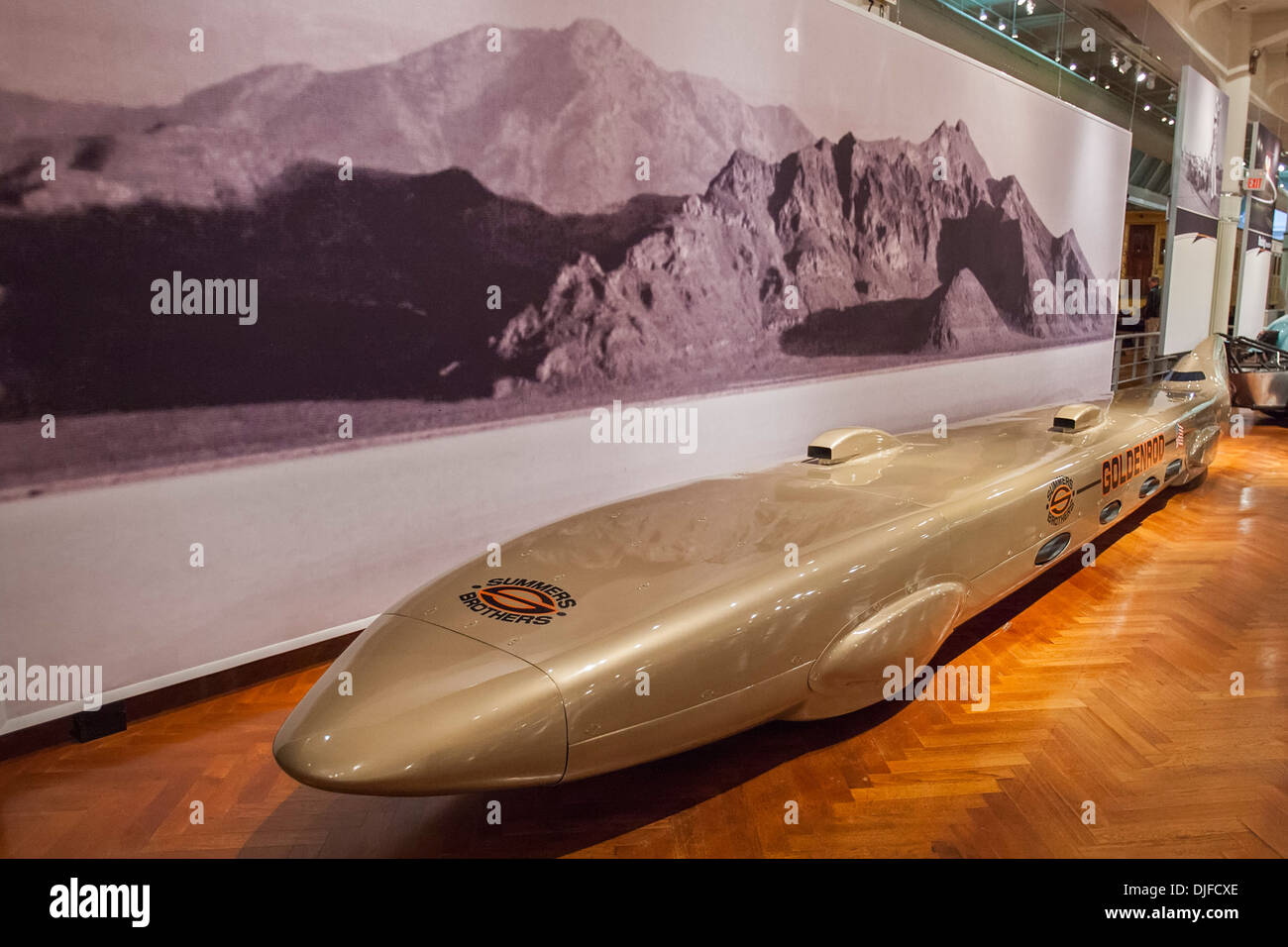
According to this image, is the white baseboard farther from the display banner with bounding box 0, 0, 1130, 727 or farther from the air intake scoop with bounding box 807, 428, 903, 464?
the air intake scoop with bounding box 807, 428, 903, 464

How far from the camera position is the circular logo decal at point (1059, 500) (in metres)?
2.47

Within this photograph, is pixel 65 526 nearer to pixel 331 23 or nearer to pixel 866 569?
pixel 331 23

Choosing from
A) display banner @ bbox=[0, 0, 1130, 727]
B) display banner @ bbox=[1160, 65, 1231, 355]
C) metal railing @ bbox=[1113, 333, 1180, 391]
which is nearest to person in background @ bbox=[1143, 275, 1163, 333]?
display banner @ bbox=[1160, 65, 1231, 355]

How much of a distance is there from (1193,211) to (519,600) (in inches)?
314

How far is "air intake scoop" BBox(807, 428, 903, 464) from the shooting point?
2523 millimetres

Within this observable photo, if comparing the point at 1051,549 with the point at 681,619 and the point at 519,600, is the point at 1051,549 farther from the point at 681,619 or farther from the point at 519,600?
the point at 519,600

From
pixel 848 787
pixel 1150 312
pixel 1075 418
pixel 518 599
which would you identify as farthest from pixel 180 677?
pixel 1150 312

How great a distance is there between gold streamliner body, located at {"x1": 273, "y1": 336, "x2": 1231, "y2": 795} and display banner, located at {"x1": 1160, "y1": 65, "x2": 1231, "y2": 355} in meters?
5.70

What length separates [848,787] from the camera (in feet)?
5.66

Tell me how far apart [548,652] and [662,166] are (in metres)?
2.20

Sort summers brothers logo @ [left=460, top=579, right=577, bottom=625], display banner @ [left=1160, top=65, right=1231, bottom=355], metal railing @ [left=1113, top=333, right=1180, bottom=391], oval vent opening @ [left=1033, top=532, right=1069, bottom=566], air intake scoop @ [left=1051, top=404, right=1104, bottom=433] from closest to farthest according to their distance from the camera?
1. summers brothers logo @ [left=460, top=579, right=577, bottom=625]
2. oval vent opening @ [left=1033, top=532, right=1069, bottom=566]
3. air intake scoop @ [left=1051, top=404, right=1104, bottom=433]
4. display banner @ [left=1160, top=65, right=1231, bottom=355]
5. metal railing @ [left=1113, top=333, right=1180, bottom=391]

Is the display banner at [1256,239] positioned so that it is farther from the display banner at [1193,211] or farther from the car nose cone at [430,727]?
the car nose cone at [430,727]

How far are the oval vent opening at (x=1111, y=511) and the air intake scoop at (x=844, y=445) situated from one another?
852 millimetres

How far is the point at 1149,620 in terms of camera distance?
2.62m
